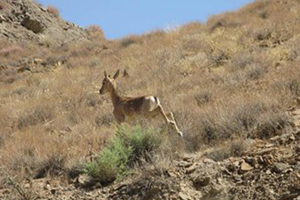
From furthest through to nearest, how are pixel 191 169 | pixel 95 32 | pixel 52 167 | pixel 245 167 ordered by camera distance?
pixel 95 32 → pixel 52 167 → pixel 191 169 → pixel 245 167

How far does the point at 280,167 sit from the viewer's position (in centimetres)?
544

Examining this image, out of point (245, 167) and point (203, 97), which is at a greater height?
point (203, 97)

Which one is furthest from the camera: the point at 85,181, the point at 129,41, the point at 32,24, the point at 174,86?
the point at 32,24

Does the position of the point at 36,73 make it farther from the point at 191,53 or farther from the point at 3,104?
the point at 191,53

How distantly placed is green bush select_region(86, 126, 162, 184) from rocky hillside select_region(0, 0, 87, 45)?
2159 centimetres

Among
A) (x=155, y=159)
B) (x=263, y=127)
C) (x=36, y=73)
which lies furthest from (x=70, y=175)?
(x=36, y=73)

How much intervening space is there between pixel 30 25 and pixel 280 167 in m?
25.0

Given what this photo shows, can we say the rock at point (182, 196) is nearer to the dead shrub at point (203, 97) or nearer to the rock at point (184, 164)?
the rock at point (184, 164)

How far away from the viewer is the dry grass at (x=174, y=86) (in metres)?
7.44

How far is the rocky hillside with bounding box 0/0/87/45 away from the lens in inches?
Result: 1083

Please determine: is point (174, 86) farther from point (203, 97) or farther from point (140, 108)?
point (140, 108)

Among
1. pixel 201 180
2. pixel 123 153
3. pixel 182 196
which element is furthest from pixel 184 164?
pixel 123 153

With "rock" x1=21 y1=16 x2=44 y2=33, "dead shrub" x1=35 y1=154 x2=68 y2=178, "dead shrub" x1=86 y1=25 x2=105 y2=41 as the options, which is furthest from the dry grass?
"dead shrub" x1=86 y1=25 x2=105 y2=41

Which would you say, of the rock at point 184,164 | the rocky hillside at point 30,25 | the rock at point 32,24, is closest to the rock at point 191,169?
the rock at point 184,164
